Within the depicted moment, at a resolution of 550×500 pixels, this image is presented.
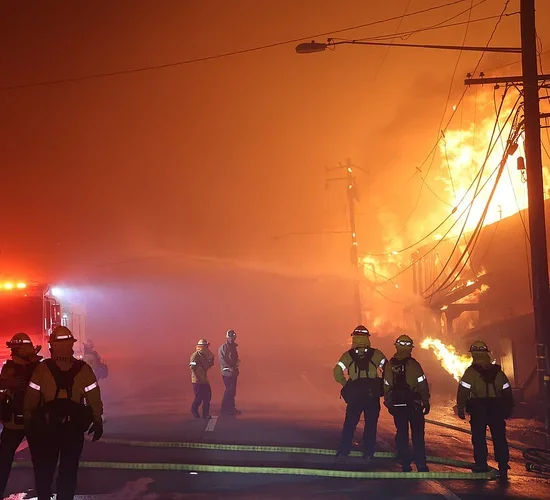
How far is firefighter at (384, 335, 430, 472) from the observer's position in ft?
29.6

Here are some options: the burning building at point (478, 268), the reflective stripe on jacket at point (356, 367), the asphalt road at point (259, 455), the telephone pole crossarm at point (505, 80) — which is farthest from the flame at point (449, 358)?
the reflective stripe on jacket at point (356, 367)

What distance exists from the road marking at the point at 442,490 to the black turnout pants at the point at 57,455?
390 centimetres

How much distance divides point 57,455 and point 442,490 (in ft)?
13.9

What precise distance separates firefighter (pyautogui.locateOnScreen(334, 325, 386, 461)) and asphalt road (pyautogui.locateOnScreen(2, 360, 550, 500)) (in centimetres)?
32

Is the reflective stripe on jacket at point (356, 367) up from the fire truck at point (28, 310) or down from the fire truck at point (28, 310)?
down

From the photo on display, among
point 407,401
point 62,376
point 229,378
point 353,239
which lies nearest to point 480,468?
point 407,401

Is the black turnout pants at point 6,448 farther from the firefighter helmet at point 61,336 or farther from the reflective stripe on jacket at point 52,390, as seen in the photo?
the firefighter helmet at point 61,336

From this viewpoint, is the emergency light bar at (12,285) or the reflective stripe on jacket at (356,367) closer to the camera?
the reflective stripe on jacket at (356,367)

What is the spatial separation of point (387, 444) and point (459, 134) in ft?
86.4

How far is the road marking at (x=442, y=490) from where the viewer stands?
7539 mm

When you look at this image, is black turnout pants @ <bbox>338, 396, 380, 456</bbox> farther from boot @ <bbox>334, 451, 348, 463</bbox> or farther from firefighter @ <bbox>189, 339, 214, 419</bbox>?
firefighter @ <bbox>189, 339, 214, 419</bbox>

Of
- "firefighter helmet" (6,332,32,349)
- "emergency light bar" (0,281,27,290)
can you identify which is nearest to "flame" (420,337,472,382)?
"emergency light bar" (0,281,27,290)

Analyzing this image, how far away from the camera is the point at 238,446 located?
1072 centimetres

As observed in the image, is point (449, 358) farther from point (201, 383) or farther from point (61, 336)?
point (61, 336)
